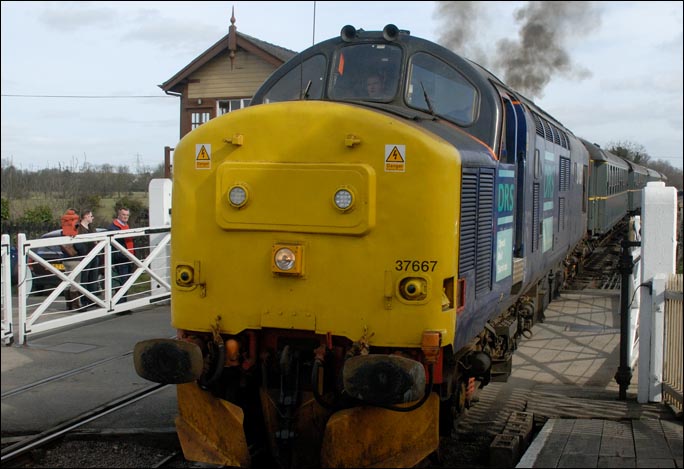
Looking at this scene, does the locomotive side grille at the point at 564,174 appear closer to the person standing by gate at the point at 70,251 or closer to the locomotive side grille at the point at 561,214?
the locomotive side grille at the point at 561,214

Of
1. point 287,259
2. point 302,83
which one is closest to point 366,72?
point 302,83

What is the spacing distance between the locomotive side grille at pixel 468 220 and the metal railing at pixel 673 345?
230 centimetres

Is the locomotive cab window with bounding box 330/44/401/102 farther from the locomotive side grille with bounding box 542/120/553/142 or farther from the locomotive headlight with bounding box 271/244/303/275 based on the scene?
the locomotive side grille with bounding box 542/120/553/142

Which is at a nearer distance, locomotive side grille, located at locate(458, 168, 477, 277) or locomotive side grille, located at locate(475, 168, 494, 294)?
locomotive side grille, located at locate(458, 168, 477, 277)

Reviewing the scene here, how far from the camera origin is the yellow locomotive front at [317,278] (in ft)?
16.4

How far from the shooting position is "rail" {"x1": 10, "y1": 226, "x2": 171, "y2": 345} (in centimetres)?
989

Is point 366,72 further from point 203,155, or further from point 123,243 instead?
point 123,243

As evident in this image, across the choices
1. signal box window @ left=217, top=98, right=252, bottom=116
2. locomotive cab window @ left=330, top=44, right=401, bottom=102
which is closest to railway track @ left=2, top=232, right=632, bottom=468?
locomotive cab window @ left=330, top=44, right=401, bottom=102

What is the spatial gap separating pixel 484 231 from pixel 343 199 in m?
1.41

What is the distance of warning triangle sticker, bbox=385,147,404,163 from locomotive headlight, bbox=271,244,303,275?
0.84m

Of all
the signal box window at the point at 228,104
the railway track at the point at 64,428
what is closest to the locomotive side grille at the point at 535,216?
the railway track at the point at 64,428

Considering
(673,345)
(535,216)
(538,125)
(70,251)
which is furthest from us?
(70,251)

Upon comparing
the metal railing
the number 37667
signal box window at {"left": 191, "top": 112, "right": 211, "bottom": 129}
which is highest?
signal box window at {"left": 191, "top": 112, "right": 211, "bottom": 129}

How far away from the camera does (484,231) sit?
5938 millimetres
